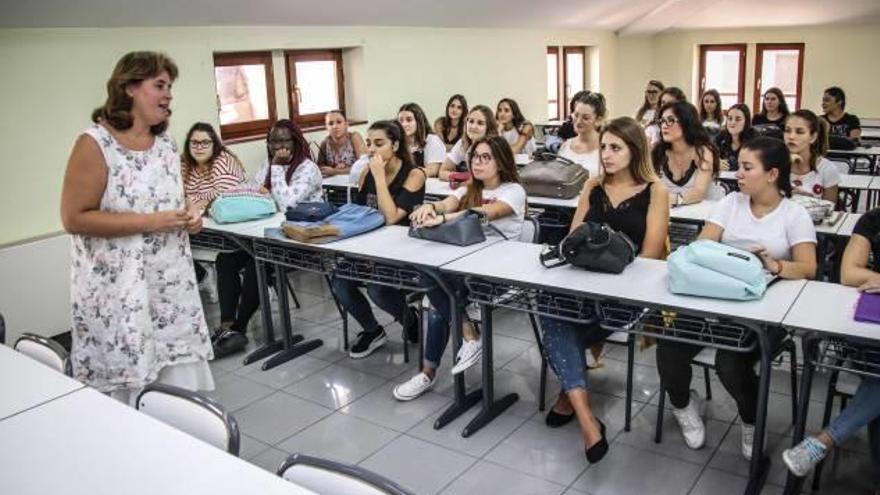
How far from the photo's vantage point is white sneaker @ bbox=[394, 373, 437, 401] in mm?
3242

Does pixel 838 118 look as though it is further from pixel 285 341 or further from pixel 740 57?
pixel 285 341

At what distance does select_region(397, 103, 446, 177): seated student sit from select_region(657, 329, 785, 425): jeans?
3.03 meters

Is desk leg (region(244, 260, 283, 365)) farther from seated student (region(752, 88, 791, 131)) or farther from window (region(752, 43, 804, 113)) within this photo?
window (region(752, 43, 804, 113))

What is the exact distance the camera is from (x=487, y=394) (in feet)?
9.85

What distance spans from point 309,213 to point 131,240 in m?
1.13

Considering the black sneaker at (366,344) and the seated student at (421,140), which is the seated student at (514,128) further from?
the black sneaker at (366,344)

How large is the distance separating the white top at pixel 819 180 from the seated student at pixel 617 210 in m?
1.48

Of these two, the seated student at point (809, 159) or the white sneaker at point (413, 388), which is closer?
the white sneaker at point (413, 388)

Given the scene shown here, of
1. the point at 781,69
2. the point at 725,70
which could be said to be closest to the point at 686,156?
the point at 781,69

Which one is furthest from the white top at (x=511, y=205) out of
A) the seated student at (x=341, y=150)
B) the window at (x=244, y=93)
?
the window at (x=244, y=93)

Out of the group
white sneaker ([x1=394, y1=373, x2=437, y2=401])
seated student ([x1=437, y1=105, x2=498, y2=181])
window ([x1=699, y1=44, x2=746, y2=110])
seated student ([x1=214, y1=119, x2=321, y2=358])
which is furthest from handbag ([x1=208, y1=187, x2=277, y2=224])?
window ([x1=699, y1=44, x2=746, y2=110])

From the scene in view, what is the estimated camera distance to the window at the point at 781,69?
32.0 feet

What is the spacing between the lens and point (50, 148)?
13.7ft

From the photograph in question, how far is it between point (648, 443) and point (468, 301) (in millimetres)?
882
